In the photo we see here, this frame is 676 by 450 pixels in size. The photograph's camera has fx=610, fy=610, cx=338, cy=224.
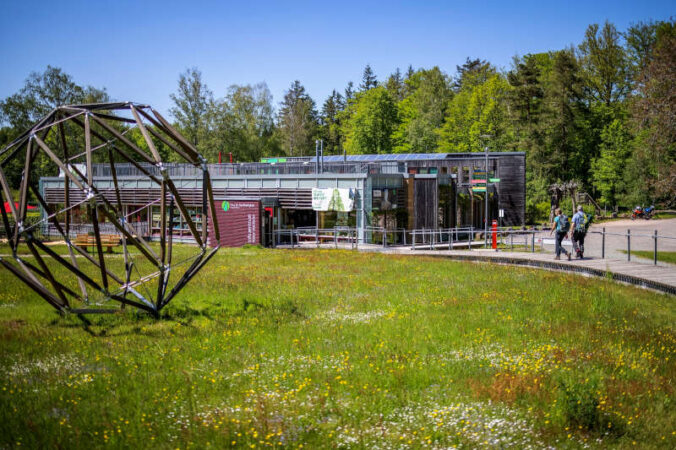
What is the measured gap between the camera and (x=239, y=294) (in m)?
17.3

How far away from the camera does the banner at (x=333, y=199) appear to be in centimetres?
3588

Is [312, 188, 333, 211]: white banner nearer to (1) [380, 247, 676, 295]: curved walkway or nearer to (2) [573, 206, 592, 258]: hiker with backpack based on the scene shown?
(1) [380, 247, 676, 295]: curved walkway

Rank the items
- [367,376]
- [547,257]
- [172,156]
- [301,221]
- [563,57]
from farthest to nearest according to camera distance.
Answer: [172,156], [563,57], [301,221], [547,257], [367,376]

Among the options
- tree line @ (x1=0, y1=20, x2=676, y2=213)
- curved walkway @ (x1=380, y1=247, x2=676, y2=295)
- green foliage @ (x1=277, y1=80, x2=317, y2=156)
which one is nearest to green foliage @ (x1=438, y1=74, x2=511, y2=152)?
tree line @ (x1=0, y1=20, x2=676, y2=213)

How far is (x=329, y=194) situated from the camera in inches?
1437

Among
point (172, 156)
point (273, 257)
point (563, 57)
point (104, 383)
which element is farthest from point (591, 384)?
point (172, 156)

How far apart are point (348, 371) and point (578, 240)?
722 inches

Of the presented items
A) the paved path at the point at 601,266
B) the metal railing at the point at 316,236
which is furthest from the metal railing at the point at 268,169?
the paved path at the point at 601,266

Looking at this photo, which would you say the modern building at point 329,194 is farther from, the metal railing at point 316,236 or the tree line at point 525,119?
the tree line at point 525,119

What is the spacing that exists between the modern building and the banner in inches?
2.7

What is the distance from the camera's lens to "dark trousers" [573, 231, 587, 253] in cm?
2505

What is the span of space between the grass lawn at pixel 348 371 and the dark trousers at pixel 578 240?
7.92 m

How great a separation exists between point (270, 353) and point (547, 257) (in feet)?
59.3

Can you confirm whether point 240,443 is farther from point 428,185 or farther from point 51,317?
point 428,185
